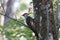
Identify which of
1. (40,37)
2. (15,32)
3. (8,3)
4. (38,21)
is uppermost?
(38,21)

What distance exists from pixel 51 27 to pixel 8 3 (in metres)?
6.13

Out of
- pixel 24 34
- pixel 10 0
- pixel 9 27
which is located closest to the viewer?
pixel 24 34

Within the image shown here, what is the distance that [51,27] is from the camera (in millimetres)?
1776

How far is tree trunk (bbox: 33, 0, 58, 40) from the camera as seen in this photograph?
5.79ft

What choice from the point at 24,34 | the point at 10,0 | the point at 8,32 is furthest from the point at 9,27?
the point at 10,0

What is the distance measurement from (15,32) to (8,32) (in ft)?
0.33

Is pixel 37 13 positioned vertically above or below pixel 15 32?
above

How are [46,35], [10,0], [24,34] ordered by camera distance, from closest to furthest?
1. [46,35]
2. [24,34]
3. [10,0]

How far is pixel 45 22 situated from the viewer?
178 centimetres

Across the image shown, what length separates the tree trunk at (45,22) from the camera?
5.79ft

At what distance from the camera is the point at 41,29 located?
5.90 feet

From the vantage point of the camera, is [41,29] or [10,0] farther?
[10,0]

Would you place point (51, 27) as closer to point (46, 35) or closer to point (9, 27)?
point (46, 35)

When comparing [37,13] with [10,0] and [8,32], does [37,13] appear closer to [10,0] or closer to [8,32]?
[8,32]
